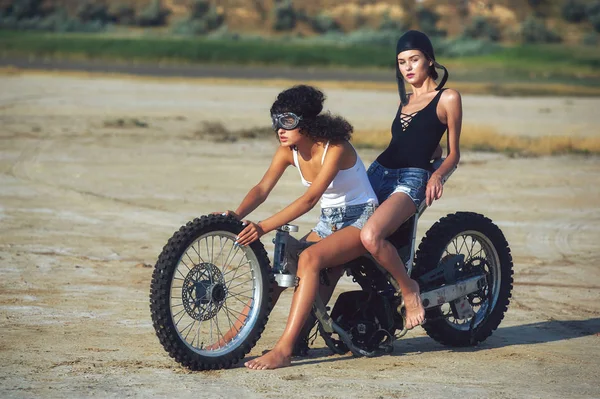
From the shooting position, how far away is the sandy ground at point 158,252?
6.53 m

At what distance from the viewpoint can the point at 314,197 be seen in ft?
22.0

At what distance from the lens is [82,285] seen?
909 centimetres

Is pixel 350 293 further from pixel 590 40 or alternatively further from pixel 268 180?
pixel 590 40

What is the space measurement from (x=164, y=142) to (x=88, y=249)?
889cm

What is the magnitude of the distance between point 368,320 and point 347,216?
2.19ft

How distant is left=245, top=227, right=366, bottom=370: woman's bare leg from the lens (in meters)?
6.71

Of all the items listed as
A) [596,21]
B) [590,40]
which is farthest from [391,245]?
[596,21]

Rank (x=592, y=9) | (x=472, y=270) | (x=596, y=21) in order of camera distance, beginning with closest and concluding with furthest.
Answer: (x=472, y=270) → (x=596, y=21) → (x=592, y=9)

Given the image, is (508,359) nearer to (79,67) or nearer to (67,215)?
(67,215)

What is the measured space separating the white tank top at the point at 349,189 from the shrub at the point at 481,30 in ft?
231

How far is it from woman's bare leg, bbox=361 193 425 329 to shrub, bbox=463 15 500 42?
70.3m

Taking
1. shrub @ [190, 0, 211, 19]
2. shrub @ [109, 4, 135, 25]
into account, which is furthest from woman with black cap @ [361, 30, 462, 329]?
shrub @ [190, 0, 211, 19]

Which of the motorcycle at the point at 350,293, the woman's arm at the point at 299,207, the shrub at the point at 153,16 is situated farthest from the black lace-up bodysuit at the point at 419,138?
the shrub at the point at 153,16

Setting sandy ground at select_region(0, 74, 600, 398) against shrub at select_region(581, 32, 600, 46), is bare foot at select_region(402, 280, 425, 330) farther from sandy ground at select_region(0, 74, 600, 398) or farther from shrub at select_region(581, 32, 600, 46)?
shrub at select_region(581, 32, 600, 46)
